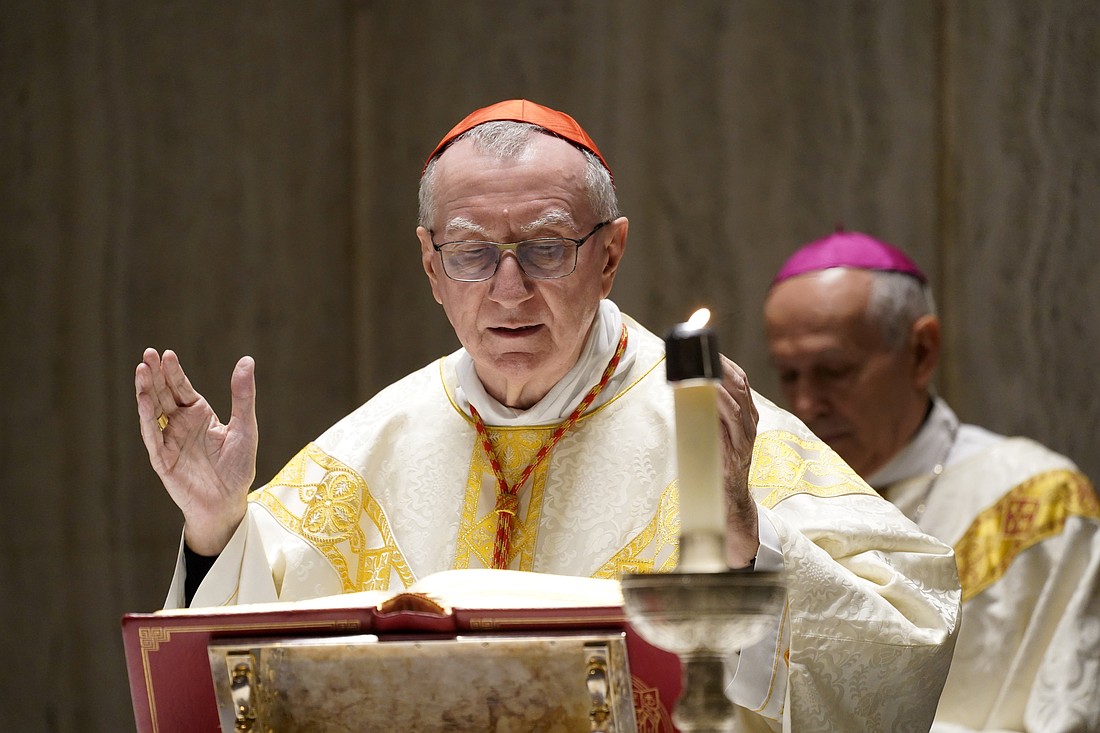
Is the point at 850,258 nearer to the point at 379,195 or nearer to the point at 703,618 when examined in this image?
the point at 379,195

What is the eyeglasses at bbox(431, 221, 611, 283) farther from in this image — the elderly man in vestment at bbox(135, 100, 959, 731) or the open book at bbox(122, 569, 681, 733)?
the open book at bbox(122, 569, 681, 733)

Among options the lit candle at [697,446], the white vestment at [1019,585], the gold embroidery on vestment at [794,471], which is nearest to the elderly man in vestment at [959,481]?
the white vestment at [1019,585]

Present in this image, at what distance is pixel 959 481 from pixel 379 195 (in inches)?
101

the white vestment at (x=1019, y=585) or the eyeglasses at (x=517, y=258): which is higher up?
the eyeglasses at (x=517, y=258)

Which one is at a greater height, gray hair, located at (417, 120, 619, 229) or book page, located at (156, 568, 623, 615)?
gray hair, located at (417, 120, 619, 229)

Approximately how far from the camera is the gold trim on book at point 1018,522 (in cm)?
443

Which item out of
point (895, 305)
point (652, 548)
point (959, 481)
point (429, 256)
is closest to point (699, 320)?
point (652, 548)

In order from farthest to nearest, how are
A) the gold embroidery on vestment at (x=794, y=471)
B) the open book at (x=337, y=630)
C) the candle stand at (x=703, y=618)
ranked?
the gold embroidery on vestment at (x=794, y=471), the open book at (x=337, y=630), the candle stand at (x=703, y=618)

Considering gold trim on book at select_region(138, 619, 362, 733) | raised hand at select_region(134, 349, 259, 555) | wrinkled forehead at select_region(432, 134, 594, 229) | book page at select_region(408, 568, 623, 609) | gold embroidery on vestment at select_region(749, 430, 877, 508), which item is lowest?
gold embroidery on vestment at select_region(749, 430, 877, 508)

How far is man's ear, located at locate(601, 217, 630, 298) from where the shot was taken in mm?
3096

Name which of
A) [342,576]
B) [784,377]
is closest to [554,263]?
[342,576]

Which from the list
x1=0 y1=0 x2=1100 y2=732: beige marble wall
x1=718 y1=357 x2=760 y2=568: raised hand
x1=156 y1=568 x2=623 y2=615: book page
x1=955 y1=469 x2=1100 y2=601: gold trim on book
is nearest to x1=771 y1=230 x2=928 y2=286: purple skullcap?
x1=0 y1=0 x2=1100 y2=732: beige marble wall

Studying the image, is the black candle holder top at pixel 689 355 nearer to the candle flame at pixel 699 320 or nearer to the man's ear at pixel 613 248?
the candle flame at pixel 699 320

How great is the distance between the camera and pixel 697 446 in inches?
53.6
